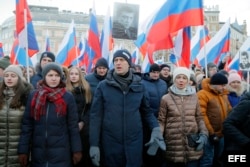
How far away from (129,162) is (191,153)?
102 cm

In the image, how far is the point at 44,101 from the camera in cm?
427

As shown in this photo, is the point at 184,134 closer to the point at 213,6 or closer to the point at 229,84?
the point at 229,84

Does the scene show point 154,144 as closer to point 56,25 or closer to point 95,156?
point 95,156

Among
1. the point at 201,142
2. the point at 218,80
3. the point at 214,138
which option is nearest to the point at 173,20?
the point at 218,80

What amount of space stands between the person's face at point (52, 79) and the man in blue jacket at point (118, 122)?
0.49 meters

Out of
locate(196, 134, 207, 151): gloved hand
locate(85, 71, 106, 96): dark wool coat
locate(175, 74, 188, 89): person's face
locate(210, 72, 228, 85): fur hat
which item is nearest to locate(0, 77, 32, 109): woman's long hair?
locate(85, 71, 106, 96): dark wool coat

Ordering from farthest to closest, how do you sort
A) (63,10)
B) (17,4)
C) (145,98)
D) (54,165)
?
1. (63,10)
2. (17,4)
3. (145,98)
4. (54,165)

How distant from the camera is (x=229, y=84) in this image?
20.1 ft

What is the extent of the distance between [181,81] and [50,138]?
6.26 feet

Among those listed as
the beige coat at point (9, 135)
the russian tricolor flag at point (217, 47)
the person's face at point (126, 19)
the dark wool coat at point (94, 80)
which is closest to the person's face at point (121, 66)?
the beige coat at point (9, 135)

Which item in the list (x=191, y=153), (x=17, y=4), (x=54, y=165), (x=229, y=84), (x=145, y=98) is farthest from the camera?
(x=17, y=4)

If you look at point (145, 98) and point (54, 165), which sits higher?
point (145, 98)

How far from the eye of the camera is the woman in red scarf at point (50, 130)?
4250mm

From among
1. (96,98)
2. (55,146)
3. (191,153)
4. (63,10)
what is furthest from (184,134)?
(63,10)
